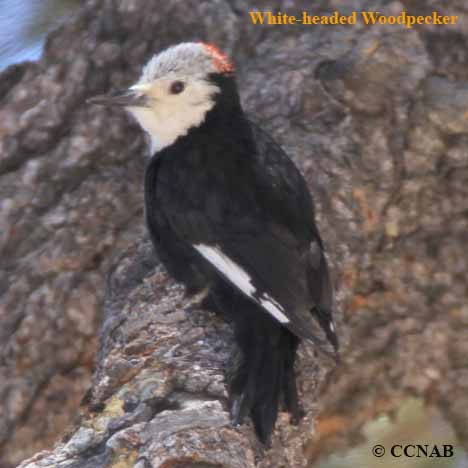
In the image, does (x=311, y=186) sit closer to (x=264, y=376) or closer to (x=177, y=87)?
(x=177, y=87)

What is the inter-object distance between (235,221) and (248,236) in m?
0.06

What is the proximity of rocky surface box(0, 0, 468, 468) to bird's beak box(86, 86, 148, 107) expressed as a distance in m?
0.41

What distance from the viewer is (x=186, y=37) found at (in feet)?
10.4

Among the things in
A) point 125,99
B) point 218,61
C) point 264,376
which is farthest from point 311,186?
point 264,376

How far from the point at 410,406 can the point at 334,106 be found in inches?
38.9

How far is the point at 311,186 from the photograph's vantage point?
112 inches

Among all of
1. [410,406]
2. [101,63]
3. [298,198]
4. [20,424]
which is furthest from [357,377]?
[101,63]

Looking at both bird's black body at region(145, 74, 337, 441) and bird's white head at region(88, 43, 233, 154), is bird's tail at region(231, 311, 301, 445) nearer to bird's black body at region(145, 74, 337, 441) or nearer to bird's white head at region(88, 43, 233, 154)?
bird's black body at region(145, 74, 337, 441)

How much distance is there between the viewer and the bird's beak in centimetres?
261

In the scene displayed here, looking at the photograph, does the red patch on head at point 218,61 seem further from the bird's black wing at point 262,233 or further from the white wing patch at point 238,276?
the white wing patch at point 238,276

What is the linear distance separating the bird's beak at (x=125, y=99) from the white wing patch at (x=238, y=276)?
0.44m

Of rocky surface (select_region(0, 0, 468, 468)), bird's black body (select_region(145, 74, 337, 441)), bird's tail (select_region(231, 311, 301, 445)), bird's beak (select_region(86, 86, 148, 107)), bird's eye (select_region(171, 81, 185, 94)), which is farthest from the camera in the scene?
rocky surface (select_region(0, 0, 468, 468))

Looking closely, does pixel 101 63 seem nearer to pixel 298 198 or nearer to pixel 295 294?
pixel 298 198

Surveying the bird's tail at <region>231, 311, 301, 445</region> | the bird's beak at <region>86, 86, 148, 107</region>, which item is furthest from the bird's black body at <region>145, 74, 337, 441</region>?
the bird's beak at <region>86, 86, 148, 107</region>
